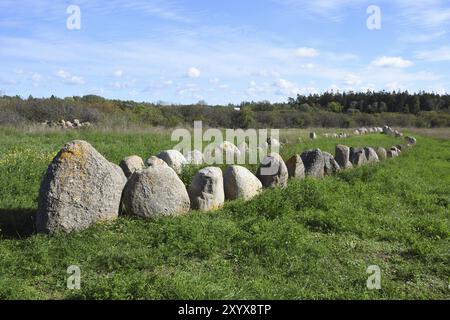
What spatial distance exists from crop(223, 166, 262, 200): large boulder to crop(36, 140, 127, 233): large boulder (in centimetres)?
253

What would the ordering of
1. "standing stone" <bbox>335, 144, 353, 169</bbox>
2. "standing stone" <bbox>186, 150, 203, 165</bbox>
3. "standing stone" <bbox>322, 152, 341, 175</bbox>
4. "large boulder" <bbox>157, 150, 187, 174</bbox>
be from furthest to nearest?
"standing stone" <bbox>335, 144, 353, 169</bbox> → "standing stone" <bbox>322, 152, 341, 175</bbox> → "standing stone" <bbox>186, 150, 203, 165</bbox> → "large boulder" <bbox>157, 150, 187, 174</bbox>

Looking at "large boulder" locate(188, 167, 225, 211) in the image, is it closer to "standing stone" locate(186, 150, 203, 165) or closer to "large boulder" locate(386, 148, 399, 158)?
"standing stone" locate(186, 150, 203, 165)

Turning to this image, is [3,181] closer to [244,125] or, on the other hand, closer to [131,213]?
[131,213]

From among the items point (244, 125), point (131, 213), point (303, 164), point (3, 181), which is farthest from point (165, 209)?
point (244, 125)

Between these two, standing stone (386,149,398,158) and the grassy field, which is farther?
standing stone (386,149,398,158)

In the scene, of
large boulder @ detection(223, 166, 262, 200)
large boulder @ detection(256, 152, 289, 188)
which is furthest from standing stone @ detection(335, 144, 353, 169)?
large boulder @ detection(223, 166, 262, 200)

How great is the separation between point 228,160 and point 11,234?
6583 millimetres

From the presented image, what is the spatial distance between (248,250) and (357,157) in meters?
10.0

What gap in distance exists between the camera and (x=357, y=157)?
50.6 ft

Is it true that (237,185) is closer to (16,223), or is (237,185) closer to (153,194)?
(153,194)

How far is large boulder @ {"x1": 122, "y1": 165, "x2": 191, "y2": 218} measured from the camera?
7.30 metres

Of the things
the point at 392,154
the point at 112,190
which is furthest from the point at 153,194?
the point at 392,154

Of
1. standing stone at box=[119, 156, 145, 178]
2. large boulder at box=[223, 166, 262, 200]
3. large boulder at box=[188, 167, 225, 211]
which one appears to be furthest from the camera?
standing stone at box=[119, 156, 145, 178]

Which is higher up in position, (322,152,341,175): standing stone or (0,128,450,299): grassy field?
(322,152,341,175): standing stone
